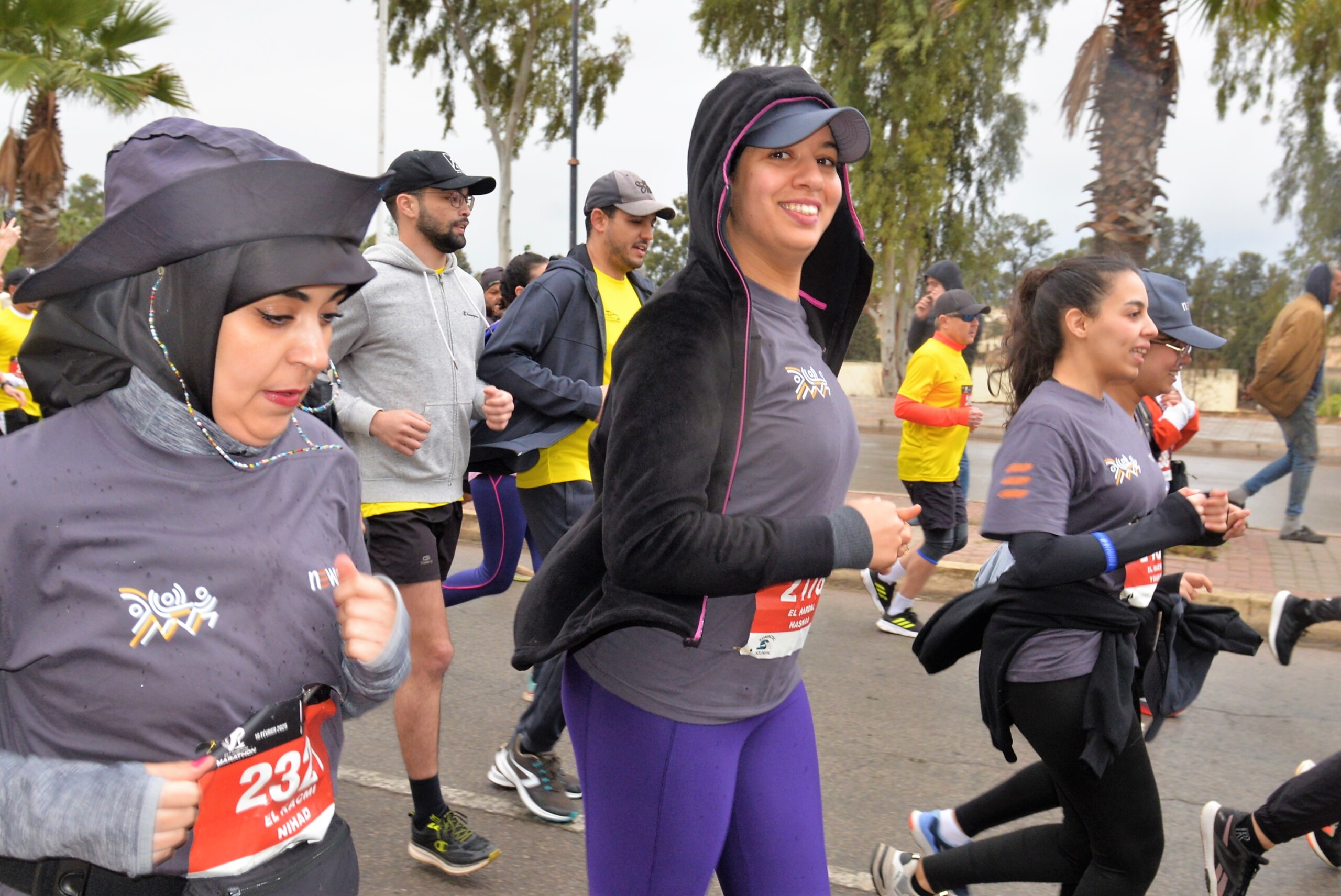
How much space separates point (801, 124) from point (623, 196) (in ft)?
8.10

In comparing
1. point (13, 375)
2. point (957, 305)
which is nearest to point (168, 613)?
point (957, 305)

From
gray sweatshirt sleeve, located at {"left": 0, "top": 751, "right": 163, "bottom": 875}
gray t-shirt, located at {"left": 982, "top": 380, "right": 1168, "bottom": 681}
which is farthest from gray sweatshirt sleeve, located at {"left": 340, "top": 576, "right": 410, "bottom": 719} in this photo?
gray t-shirt, located at {"left": 982, "top": 380, "right": 1168, "bottom": 681}

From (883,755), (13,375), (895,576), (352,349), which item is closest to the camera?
(352,349)

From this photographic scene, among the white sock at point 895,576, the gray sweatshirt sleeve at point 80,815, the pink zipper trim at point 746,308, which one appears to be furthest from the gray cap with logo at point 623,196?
the gray sweatshirt sleeve at point 80,815

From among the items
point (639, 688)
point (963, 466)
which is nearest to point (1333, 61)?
point (963, 466)

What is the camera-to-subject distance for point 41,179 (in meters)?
14.5

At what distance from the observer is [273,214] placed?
4.68ft

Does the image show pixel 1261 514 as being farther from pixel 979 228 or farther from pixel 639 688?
pixel 979 228

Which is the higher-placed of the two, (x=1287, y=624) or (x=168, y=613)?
(x=168, y=613)

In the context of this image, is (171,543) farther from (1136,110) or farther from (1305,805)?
(1136,110)

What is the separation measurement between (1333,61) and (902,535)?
23255mm

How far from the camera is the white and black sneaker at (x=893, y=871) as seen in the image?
313cm

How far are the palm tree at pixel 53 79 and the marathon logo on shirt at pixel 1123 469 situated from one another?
1429 cm

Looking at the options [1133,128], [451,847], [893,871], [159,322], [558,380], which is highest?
[1133,128]
